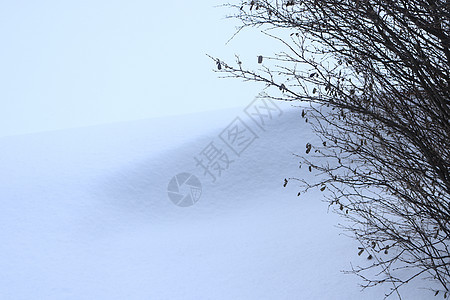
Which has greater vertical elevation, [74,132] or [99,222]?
[74,132]

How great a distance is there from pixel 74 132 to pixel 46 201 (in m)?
4.29

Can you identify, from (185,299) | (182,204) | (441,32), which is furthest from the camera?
(182,204)

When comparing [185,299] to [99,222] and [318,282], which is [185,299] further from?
[99,222]

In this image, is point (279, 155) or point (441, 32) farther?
point (279, 155)

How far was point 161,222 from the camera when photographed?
10766 millimetres

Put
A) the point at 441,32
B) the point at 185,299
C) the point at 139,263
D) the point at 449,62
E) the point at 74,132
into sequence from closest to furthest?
the point at 441,32 → the point at 449,62 → the point at 185,299 → the point at 139,263 → the point at 74,132

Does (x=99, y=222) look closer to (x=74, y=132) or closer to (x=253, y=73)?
(x=74, y=132)

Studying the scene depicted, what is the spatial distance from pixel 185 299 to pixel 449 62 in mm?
4871

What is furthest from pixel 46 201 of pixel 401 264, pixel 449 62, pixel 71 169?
pixel 449 62

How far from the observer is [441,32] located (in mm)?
4148

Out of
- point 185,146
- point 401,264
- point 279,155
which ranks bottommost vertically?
point 401,264

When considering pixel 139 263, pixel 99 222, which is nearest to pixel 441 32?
pixel 139 263

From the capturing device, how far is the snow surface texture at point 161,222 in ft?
25.4

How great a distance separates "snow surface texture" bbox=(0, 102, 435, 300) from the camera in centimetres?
774
